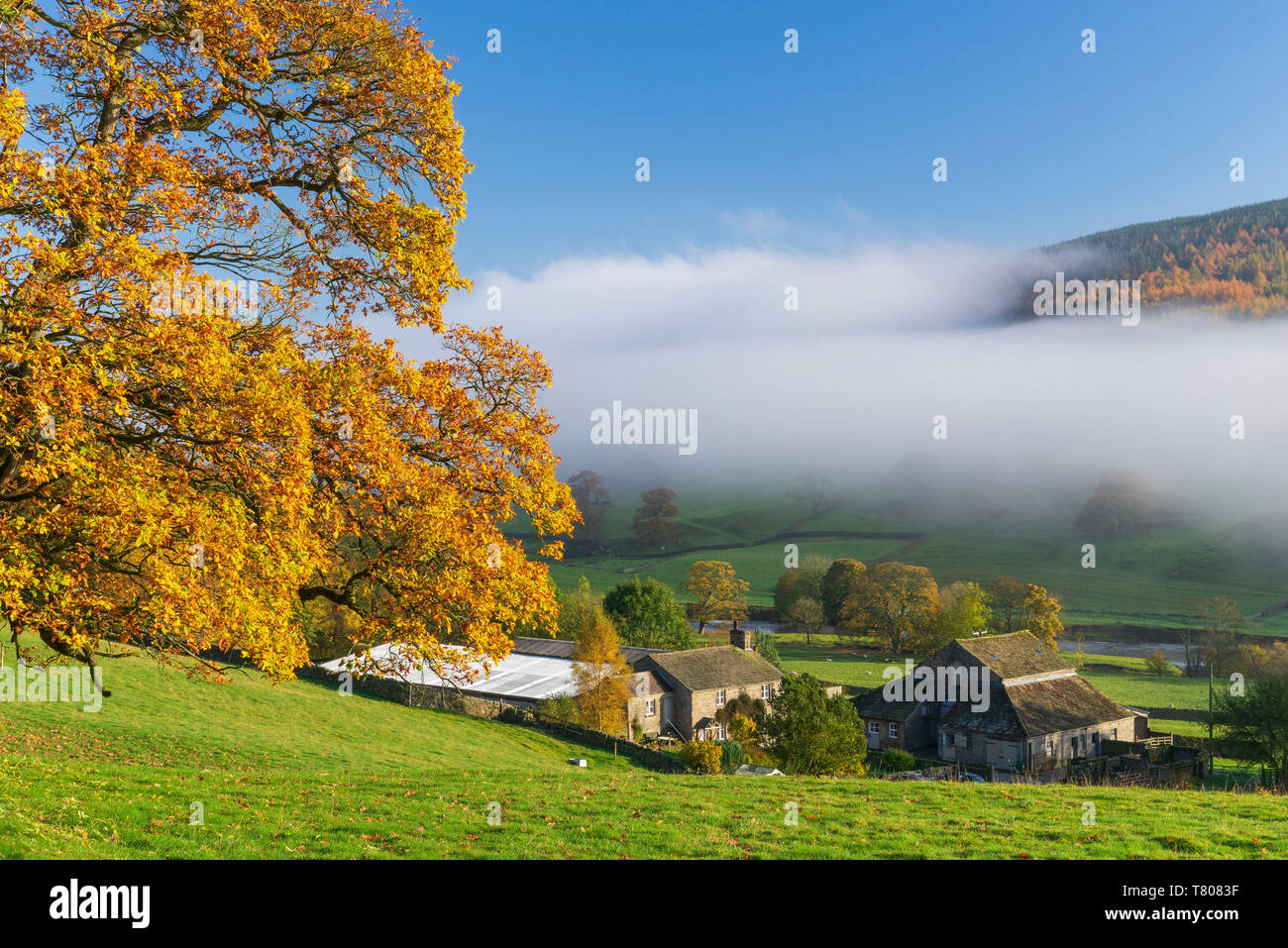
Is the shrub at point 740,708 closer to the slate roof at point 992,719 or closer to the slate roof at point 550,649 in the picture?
the slate roof at point 550,649

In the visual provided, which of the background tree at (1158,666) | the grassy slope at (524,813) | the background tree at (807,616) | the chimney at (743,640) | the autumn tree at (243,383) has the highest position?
the autumn tree at (243,383)

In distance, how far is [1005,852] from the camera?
558 inches

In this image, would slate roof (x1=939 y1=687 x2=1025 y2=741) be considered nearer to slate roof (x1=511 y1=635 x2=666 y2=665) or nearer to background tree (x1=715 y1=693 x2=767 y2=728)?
background tree (x1=715 y1=693 x2=767 y2=728)

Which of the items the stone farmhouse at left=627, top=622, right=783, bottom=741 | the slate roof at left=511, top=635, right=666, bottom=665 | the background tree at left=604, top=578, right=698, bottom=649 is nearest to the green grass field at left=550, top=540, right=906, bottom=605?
the background tree at left=604, top=578, right=698, bottom=649

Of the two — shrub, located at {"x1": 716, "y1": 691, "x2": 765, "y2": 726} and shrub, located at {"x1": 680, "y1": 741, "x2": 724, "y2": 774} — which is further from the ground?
shrub, located at {"x1": 680, "y1": 741, "x2": 724, "y2": 774}

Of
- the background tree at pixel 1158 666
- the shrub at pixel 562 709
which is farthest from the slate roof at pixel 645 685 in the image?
the background tree at pixel 1158 666

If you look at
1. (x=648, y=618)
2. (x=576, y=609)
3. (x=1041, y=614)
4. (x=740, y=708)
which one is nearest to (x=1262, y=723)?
(x=740, y=708)

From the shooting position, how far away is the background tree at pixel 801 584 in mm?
129625

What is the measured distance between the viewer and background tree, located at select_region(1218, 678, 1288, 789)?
48.6 metres

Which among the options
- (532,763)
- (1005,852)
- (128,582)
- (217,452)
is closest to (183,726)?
(532,763)

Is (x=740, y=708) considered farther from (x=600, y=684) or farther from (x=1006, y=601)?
(x=1006, y=601)

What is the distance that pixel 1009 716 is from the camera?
57375mm

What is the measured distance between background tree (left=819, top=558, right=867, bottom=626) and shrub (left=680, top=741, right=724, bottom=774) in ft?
257

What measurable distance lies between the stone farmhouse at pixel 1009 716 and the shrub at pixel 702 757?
2099 cm
